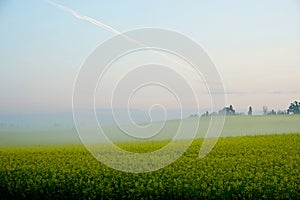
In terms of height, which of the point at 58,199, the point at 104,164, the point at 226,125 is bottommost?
the point at 58,199

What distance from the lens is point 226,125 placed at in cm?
790

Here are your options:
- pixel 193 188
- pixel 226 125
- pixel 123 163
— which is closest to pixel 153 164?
pixel 123 163

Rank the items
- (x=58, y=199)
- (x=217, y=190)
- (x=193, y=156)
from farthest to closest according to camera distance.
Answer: (x=193, y=156)
(x=58, y=199)
(x=217, y=190)

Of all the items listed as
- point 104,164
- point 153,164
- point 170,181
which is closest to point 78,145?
point 104,164

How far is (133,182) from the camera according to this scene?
6.89 m

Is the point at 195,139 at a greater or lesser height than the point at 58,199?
greater

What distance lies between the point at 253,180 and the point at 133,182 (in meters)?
1.58

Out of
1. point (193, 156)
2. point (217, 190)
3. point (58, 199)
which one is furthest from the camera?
point (193, 156)

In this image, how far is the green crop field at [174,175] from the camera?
660cm

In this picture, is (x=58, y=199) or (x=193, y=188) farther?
(x=58, y=199)

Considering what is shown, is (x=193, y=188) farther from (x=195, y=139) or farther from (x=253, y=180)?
(x=195, y=139)

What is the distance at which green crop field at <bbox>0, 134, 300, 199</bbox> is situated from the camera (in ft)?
21.7

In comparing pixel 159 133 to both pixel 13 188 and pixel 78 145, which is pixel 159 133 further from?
pixel 13 188

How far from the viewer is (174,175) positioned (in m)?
6.88
